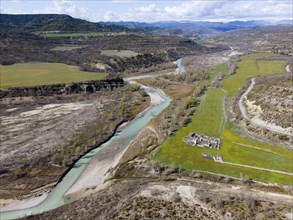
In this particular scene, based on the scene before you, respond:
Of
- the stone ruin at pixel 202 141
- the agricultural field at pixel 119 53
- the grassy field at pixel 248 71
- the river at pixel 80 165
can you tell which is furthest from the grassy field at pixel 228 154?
the agricultural field at pixel 119 53

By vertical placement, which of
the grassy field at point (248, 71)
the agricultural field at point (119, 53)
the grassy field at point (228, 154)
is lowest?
the grassy field at point (228, 154)

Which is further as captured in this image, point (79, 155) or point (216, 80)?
point (216, 80)

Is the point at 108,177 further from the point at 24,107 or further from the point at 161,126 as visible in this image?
the point at 24,107

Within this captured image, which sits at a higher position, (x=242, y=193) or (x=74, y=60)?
(x=74, y=60)

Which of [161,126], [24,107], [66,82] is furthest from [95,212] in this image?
[66,82]

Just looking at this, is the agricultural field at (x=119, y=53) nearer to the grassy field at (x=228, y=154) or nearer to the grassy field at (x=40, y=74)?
the grassy field at (x=40, y=74)
